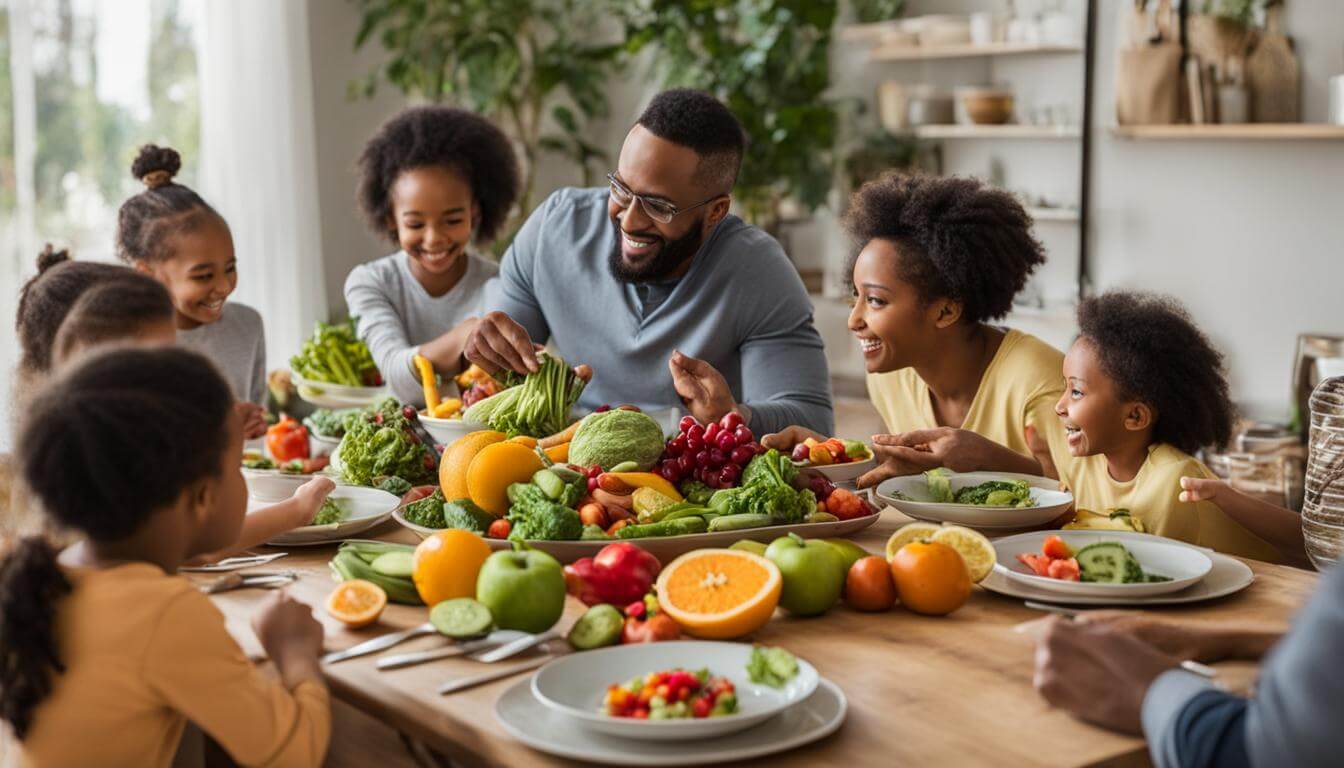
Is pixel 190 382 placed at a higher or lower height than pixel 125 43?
lower

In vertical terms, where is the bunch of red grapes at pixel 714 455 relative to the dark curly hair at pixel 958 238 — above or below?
below

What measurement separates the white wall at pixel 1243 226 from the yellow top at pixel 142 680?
4414mm

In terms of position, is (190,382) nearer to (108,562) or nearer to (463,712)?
(108,562)

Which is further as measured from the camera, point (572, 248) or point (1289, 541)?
point (572, 248)

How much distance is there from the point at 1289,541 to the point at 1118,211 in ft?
11.2

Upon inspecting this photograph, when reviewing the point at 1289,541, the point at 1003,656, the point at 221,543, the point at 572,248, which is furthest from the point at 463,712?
the point at 572,248

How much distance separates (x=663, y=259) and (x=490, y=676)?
1635 millimetres

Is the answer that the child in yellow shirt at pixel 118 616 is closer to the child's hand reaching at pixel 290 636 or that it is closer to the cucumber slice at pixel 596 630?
the child's hand reaching at pixel 290 636

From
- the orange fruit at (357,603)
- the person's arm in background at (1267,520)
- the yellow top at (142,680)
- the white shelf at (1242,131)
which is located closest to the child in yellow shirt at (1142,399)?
the person's arm in background at (1267,520)

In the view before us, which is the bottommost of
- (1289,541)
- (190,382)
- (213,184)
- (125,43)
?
(1289,541)

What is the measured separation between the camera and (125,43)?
5.05m

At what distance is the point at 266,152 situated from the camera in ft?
17.4

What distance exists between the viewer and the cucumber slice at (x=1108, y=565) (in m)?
1.74

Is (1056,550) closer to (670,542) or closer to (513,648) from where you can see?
(670,542)
